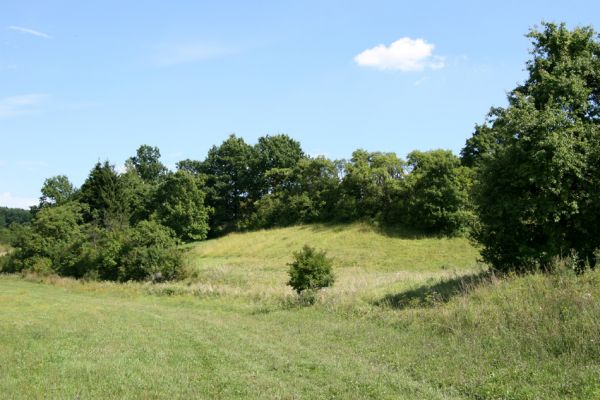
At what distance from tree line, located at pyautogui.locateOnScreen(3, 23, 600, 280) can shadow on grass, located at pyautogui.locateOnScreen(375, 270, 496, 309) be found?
3.78 ft

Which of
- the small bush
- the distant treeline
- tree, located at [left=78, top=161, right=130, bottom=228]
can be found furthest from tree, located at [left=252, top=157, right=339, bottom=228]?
the small bush

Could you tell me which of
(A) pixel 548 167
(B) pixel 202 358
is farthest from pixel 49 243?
(A) pixel 548 167

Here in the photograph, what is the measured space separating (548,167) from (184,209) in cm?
5902

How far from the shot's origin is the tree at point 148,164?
101312mm

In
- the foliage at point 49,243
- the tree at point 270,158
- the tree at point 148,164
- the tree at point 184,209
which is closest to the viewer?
the foliage at point 49,243

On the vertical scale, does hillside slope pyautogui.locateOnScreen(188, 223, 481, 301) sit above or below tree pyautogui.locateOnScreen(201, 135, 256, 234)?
below

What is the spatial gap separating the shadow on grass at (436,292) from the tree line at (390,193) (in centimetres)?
115

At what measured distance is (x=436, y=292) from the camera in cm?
1595

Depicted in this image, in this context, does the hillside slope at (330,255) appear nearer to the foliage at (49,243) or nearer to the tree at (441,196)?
the tree at (441,196)

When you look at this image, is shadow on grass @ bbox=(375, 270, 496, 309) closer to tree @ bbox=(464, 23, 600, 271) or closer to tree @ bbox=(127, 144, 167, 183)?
tree @ bbox=(464, 23, 600, 271)

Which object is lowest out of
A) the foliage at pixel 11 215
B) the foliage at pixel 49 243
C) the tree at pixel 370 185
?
the foliage at pixel 49 243

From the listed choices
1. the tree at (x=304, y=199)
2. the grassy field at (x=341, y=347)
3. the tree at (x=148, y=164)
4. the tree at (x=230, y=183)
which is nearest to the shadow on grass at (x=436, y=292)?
the grassy field at (x=341, y=347)

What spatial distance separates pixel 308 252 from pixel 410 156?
37.7 metres

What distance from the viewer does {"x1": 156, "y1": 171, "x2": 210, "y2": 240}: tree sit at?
67688mm
